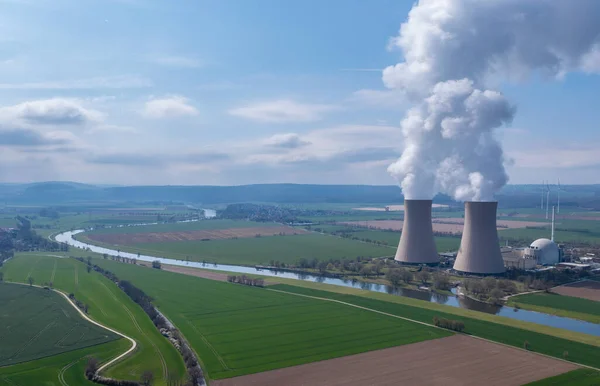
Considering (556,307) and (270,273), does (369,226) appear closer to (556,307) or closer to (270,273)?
(270,273)

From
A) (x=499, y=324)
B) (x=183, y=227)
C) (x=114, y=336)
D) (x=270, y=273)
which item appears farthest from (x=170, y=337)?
(x=183, y=227)

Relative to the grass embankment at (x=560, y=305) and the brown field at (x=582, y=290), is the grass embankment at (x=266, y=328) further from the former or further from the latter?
the brown field at (x=582, y=290)

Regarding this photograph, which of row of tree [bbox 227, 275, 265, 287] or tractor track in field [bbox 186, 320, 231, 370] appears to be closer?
tractor track in field [bbox 186, 320, 231, 370]

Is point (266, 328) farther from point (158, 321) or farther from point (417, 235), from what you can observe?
point (417, 235)

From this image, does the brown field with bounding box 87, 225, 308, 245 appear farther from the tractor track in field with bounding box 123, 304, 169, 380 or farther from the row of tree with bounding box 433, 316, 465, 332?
the row of tree with bounding box 433, 316, 465, 332

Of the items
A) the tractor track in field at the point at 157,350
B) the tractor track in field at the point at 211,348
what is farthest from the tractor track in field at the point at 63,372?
the tractor track in field at the point at 211,348

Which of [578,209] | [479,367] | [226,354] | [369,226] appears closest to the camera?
[479,367]

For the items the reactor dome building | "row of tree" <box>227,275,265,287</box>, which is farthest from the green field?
the reactor dome building
